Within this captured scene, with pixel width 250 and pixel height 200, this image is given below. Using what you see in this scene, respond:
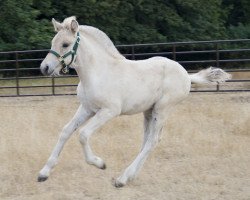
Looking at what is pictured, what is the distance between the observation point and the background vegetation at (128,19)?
2514 cm

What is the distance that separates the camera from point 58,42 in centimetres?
652

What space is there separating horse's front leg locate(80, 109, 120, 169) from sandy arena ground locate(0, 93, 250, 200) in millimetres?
529

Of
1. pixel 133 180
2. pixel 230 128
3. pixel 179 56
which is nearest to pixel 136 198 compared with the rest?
pixel 133 180

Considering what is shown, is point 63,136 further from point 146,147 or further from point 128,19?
point 128,19

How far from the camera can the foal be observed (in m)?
6.53

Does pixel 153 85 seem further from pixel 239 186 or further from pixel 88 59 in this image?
pixel 239 186

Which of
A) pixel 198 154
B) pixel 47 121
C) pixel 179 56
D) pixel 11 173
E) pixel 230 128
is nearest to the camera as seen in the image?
pixel 11 173

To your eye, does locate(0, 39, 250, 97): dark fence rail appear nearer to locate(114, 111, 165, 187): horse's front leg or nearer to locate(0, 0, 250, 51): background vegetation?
locate(0, 0, 250, 51): background vegetation

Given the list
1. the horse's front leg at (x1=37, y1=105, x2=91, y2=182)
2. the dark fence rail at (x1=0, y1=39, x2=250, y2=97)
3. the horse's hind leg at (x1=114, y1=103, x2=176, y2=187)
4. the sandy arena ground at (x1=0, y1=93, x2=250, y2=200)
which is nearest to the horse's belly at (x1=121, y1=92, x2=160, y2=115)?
the horse's hind leg at (x1=114, y1=103, x2=176, y2=187)

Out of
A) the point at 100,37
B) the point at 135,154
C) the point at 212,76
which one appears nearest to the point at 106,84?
the point at 100,37

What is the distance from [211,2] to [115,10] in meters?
4.98

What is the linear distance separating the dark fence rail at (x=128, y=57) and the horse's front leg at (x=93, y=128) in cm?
750

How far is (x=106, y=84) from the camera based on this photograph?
664 cm

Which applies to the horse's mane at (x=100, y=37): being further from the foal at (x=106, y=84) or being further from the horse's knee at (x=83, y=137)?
the horse's knee at (x=83, y=137)
